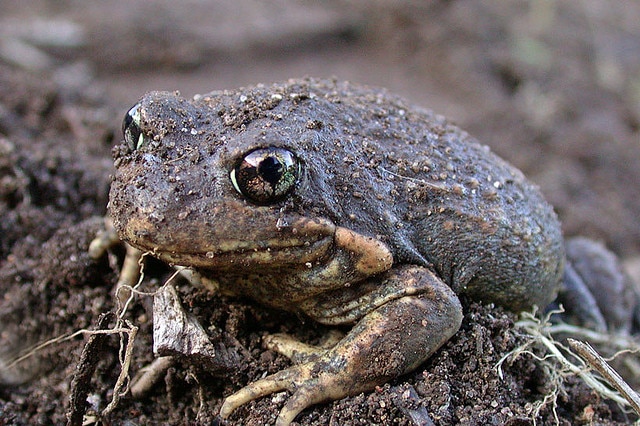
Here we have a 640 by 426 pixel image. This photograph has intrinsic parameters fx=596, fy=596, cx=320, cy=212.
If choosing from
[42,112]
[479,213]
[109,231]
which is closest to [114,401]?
[109,231]

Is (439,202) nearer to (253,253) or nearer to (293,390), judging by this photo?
(253,253)

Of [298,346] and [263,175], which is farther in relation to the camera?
[298,346]

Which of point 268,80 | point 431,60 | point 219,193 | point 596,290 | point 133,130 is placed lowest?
point 596,290

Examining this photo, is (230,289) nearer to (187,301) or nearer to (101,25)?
(187,301)

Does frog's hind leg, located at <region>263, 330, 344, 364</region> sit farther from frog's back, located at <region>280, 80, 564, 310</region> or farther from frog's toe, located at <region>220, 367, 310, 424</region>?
frog's back, located at <region>280, 80, 564, 310</region>

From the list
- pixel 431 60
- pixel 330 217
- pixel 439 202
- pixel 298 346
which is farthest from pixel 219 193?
pixel 431 60

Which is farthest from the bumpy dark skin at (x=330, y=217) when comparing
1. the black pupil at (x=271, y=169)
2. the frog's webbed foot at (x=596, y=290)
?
the frog's webbed foot at (x=596, y=290)
